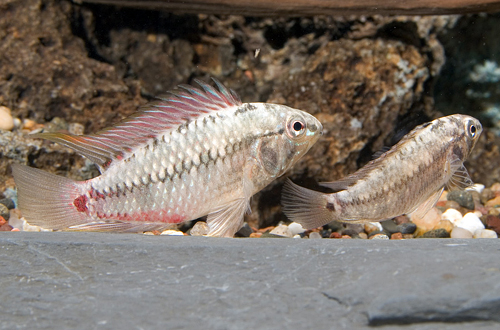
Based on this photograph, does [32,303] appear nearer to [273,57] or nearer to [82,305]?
[82,305]

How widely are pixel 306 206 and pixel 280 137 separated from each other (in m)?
0.56

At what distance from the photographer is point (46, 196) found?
2678 millimetres

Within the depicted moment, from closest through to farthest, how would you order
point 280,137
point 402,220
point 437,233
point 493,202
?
1. point 280,137
2. point 437,233
3. point 402,220
4. point 493,202

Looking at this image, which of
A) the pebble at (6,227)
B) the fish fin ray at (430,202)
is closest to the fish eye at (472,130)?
the fish fin ray at (430,202)

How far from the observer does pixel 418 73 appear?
4.61m

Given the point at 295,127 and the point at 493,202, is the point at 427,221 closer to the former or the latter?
the point at 493,202

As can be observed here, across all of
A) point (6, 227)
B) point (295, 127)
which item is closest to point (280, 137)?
point (295, 127)

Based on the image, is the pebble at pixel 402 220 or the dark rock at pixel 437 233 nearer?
the dark rock at pixel 437 233

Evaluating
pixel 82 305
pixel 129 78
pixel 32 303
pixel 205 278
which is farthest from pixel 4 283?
pixel 129 78

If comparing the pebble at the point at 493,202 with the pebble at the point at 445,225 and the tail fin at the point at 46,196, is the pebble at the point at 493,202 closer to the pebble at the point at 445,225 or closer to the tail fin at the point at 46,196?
the pebble at the point at 445,225

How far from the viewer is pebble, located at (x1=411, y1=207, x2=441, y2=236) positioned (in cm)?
389

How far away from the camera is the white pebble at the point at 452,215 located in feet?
13.5

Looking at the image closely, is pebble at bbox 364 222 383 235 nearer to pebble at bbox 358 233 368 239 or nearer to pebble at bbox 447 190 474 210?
pebble at bbox 358 233 368 239

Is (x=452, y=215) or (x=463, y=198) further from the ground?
(x=463, y=198)
